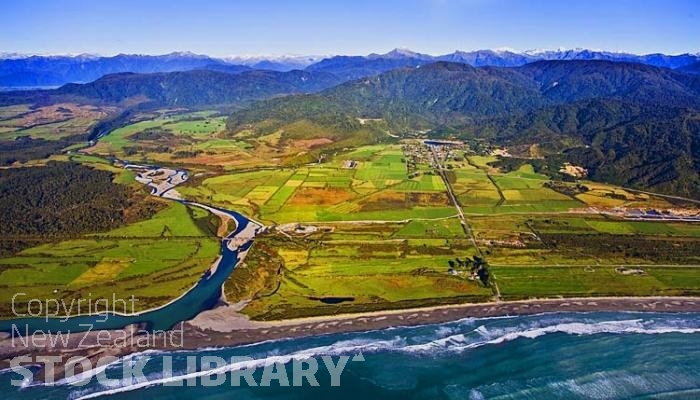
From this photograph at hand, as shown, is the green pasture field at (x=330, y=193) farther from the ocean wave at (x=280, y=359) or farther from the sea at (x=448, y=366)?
the ocean wave at (x=280, y=359)

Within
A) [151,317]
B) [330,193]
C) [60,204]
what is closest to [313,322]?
[151,317]

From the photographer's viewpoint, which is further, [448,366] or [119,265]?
[119,265]

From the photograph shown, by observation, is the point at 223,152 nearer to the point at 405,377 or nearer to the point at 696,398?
the point at 405,377

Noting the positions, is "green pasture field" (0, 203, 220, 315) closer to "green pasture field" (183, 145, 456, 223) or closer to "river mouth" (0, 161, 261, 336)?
"river mouth" (0, 161, 261, 336)

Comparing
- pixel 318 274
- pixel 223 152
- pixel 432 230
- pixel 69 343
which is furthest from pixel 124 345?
pixel 223 152

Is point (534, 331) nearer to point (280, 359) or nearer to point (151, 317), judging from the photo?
point (280, 359)

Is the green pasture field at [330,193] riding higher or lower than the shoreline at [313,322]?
higher

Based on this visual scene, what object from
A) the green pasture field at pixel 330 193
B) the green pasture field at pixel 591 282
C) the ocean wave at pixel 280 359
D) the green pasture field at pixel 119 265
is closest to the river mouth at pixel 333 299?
the ocean wave at pixel 280 359

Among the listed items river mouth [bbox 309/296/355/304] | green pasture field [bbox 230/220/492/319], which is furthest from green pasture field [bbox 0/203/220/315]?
river mouth [bbox 309/296/355/304]
